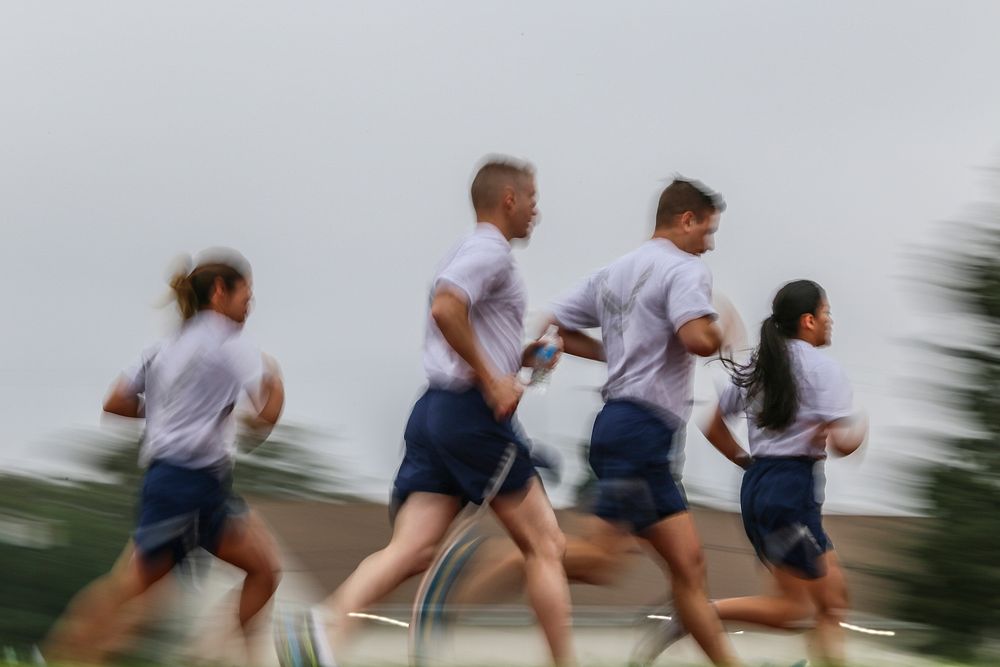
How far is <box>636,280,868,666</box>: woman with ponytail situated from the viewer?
5980 mm

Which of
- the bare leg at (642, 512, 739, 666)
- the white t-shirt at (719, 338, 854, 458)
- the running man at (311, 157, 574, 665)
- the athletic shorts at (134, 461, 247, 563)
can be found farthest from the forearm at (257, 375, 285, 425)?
the white t-shirt at (719, 338, 854, 458)

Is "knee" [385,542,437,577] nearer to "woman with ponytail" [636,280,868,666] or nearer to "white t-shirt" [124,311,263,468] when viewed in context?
"white t-shirt" [124,311,263,468]

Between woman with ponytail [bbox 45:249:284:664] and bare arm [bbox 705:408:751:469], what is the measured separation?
163 centimetres

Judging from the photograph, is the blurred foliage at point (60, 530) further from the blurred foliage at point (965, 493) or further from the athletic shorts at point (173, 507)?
the blurred foliage at point (965, 493)

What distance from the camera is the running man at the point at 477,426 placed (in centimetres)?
480

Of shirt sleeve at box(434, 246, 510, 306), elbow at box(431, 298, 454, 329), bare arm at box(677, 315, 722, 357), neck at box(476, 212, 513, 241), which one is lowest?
bare arm at box(677, 315, 722, 357)

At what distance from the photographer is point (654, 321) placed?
5.44 metres

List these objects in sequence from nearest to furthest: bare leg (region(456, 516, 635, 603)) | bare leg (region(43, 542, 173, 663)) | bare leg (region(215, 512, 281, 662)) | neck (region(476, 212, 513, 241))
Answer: neck (region(476, 212, 513, 241))
bare leg (region(456, 516, 635, 603))
bare leg (region(43, 542, 173, 663))
bare leg (region(215, 512, 281, 662))

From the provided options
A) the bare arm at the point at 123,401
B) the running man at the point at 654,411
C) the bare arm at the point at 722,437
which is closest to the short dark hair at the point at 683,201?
the running man at the point at 654,411

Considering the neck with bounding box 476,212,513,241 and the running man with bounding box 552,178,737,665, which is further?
the running man with bounding box 552,178,737,665

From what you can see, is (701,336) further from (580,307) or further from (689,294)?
(580,307)

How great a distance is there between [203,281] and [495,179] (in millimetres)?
1138

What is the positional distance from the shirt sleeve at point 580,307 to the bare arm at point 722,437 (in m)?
0.76

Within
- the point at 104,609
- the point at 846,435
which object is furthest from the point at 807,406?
the point at 104,609
